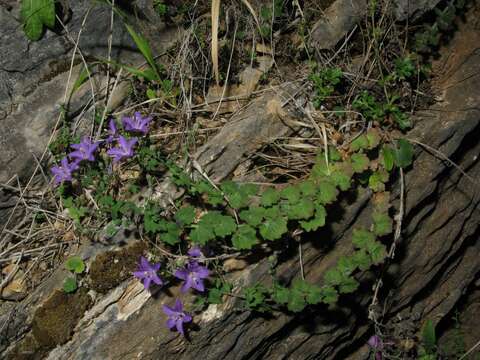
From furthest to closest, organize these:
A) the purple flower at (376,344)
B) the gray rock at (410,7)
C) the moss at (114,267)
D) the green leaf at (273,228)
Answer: the purple flower at (376,344) < the gray rock at (410,7) < the moss at (114,267) < the green leaf at (273,228)

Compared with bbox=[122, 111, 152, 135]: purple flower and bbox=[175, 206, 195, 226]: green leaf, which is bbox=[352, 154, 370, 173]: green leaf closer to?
bbox=[175, 206, 195, 226]: green leaf

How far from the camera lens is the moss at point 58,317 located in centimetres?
298

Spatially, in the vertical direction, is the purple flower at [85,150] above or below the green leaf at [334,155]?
above

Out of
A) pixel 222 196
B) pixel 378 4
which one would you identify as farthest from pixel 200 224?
pixel 378 4

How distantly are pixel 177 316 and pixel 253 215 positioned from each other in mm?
765

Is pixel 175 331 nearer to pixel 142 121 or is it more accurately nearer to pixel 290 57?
pixel 142 121

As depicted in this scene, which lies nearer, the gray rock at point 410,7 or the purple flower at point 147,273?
the purple flower at point 147,273

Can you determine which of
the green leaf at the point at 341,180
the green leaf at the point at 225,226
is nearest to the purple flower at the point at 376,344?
the green leaf at the point at 341,180

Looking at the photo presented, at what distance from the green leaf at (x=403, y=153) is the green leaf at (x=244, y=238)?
110 cm

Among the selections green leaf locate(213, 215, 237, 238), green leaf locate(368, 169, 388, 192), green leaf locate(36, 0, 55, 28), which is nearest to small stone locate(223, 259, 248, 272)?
green leaf locate(213, 215, 237, 238)

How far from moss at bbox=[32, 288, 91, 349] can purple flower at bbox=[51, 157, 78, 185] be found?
0.73 m

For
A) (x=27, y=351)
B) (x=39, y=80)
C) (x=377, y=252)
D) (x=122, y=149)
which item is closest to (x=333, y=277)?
(x=377, y=252)

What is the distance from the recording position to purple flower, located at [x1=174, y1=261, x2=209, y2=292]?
2.83 metres

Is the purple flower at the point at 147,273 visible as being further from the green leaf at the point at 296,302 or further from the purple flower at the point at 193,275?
the green leaf at the point at 296,302
